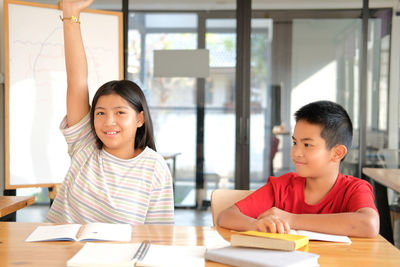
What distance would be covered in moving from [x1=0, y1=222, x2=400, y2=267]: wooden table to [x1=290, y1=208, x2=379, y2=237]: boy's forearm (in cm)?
3

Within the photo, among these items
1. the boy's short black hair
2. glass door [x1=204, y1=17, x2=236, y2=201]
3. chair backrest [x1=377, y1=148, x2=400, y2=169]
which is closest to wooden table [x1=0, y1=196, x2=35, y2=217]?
the boy's short black hair

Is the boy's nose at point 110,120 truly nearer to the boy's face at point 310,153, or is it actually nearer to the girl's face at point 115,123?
the girl's face at point 115,123

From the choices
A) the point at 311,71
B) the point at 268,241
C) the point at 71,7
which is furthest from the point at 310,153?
the point at 311,71

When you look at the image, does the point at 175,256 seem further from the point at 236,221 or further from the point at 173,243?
the point at 236,221

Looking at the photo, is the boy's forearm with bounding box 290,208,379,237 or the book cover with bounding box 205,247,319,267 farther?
the boy's forearm with bounding box 290,208,379,237

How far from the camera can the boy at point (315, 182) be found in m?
1.61

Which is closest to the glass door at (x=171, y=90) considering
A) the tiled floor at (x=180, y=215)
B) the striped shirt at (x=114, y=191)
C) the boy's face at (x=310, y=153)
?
the tiled floor at (x=180, y=215)

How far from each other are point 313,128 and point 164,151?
2.65 m

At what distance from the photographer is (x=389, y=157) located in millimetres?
4184

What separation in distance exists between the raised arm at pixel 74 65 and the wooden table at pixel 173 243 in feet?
1.73

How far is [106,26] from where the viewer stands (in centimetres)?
371

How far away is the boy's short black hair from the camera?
1735 millimetres

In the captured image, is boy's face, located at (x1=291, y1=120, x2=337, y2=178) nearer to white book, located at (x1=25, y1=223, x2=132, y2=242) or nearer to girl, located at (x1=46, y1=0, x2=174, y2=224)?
girl, located at (x1=46, y1=0, x2=174, y2=224)

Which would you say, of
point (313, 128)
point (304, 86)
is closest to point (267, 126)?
point (304, 86)
